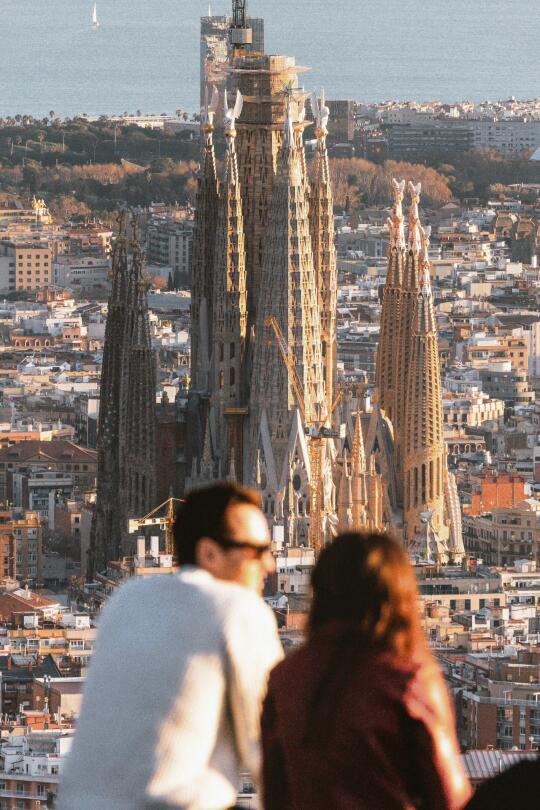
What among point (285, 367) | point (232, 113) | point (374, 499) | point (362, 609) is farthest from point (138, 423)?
point (362, 609)

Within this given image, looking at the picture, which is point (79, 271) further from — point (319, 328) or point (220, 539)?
point (220, 539)

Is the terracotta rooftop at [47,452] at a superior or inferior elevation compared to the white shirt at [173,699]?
superior

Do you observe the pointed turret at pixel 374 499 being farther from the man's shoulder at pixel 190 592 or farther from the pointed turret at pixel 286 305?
the man's shoulder at pixel 190 592

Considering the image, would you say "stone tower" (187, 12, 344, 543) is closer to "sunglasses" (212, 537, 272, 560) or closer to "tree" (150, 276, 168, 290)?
"sunglasses" (212, 537, 272, 560)

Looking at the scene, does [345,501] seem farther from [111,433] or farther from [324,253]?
[111,433]

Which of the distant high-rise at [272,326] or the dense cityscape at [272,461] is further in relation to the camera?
the distant high-rise at [272,326]

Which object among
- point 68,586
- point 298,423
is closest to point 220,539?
point 298,423

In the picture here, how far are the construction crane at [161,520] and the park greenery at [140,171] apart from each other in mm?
71449

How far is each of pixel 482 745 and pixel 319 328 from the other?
7.77 meters

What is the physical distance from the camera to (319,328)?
112 ft

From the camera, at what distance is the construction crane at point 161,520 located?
34.2 m

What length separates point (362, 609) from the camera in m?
6.50

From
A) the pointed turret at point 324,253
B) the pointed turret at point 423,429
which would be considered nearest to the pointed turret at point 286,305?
the pointed turret at point 324,253

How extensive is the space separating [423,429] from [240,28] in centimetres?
565
